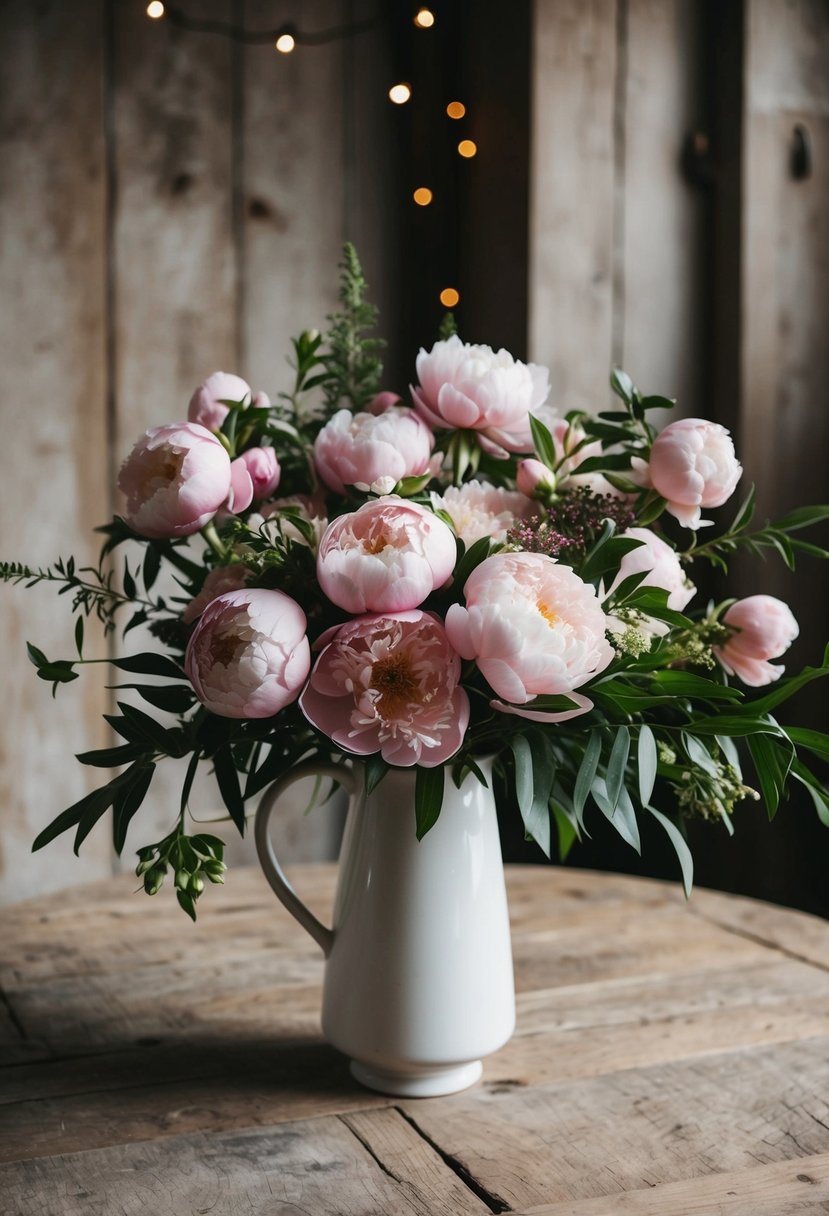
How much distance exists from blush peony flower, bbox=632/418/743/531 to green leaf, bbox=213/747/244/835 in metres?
0.33

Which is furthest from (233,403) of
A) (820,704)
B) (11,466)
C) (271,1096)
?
(820,704)

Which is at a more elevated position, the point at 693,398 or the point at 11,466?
the point at 693,398

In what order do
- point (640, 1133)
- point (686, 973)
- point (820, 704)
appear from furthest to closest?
point (820, 704) < point (686, 973) < point (640, 1133)

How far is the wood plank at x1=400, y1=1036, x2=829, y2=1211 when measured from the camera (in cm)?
71

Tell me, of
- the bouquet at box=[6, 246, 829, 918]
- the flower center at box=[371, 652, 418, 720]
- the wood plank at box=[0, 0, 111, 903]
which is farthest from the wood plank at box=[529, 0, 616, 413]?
the flower center at box=[371, 652, 418, 720]

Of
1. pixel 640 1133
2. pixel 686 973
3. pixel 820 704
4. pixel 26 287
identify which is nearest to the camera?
pixel 640 1133

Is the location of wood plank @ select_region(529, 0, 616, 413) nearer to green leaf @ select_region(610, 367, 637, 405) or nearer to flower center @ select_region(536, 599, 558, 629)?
green leaf @ select_region(610, 367, 637, 405)

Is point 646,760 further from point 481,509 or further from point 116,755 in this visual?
point 116,755

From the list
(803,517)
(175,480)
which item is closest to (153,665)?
(175,480)

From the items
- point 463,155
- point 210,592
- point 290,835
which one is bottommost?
point 290,835

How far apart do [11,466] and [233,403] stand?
3.40ft

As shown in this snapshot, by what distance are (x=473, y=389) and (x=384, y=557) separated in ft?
0.58

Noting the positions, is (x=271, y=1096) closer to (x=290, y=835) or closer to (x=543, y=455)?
(x=543, y=455)

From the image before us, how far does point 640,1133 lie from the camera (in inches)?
29.9
